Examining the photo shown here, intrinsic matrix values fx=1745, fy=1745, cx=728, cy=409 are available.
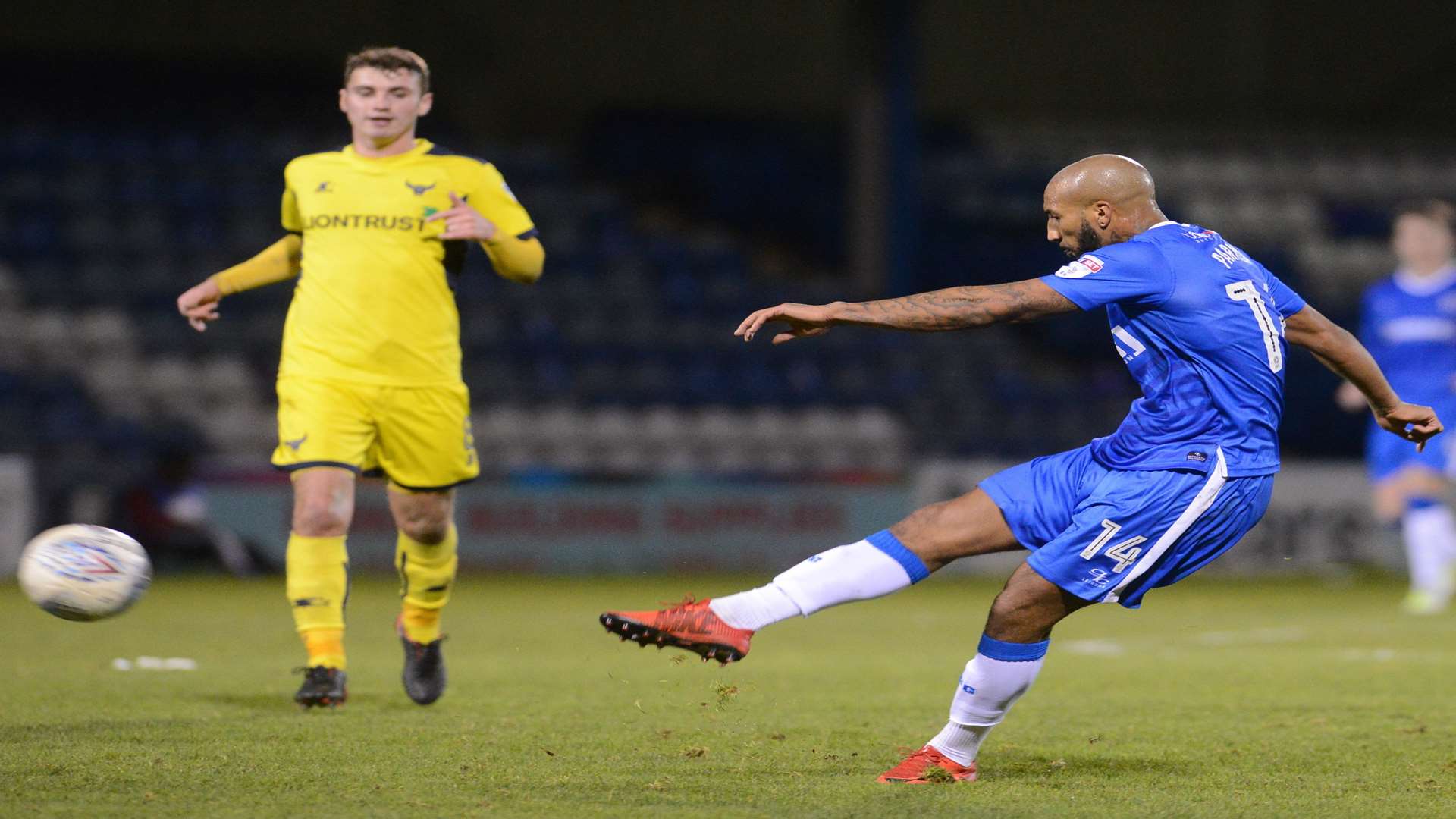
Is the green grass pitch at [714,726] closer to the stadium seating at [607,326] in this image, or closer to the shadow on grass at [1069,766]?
the shadow on grass at [1069,766]

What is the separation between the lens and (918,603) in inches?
456

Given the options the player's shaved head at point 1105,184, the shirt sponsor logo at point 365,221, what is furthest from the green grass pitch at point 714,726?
the shirt sponsor logo at point 365,221

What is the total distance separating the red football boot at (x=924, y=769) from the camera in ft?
14.0

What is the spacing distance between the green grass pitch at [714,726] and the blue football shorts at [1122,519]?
0.52 m

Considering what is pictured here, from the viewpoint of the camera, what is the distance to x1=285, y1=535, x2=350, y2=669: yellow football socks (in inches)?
216

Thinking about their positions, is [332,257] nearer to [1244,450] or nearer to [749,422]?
[1244,450]

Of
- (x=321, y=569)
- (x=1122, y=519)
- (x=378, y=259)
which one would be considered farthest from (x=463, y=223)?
(x=1122, y=519)

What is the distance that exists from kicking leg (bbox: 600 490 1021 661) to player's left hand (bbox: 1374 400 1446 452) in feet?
3.95

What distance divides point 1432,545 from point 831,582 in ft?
23.8

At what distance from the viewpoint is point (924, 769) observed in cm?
429

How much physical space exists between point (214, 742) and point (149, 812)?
1.05 meters

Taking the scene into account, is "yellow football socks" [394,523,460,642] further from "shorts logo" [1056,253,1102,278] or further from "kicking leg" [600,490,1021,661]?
"shorts logo" [1056,253,1102,278]

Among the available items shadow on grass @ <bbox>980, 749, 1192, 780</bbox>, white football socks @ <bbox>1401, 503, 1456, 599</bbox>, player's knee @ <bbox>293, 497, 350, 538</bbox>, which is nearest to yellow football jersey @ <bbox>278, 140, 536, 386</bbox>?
player's knee @ <bbox>293, 497, 350, 538</bbox>

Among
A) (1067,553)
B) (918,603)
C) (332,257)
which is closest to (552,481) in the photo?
(918,603)
